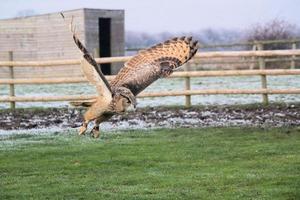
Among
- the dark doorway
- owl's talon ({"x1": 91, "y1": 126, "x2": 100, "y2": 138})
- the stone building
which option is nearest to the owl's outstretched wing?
owl's talon ({"x1": 91, "y1": 126, "x2": 100, "y2": 138})

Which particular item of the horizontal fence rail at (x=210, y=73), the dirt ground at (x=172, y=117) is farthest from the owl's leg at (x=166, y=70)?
the horizontal fence rail at (x=210, y=73)

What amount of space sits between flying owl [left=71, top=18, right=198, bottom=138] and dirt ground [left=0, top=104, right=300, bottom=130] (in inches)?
225

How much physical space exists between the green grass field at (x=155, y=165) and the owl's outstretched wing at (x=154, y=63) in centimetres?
132

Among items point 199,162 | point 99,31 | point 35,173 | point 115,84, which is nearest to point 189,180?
point 199,162

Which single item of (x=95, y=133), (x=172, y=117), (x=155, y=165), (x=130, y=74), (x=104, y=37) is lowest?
(x=155, y=165)

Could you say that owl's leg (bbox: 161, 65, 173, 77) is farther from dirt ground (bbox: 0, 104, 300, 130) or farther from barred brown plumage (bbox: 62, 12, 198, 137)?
dirt ground (bbox: 0, 104, 300, 130)

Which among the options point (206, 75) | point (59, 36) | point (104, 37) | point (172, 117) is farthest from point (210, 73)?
point (104, 37)

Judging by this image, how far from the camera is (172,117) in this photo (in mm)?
13055

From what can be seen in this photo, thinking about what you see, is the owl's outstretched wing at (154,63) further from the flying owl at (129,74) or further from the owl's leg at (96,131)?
the owl's leg at (96,131)

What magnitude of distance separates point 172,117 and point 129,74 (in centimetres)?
748

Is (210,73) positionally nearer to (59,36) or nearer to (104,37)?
(59,36)

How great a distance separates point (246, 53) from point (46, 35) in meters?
16.2

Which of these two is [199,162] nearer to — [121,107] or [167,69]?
[167,69]

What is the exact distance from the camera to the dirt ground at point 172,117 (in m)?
12.1
